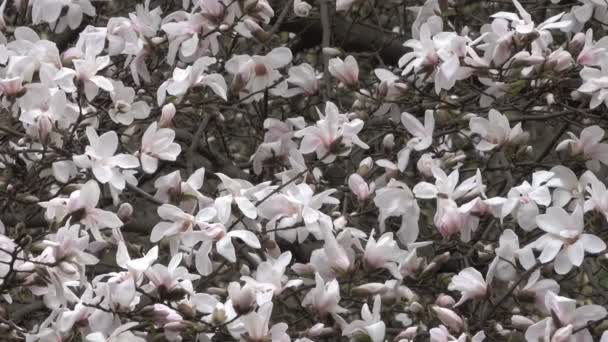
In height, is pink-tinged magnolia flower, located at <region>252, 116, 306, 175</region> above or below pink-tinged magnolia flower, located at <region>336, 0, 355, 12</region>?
below

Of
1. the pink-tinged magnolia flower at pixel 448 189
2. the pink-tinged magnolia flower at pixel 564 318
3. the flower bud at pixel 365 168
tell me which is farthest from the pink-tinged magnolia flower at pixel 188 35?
the pink-tinged magnolia flower at pixel 564 318

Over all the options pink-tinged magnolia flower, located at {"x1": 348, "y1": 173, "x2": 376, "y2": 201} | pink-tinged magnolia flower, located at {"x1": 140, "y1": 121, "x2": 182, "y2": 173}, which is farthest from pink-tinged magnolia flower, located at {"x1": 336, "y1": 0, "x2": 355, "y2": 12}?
pink-tinged magnolia flower, located at {"x1": 140, "y1": 121, "x2": 182, "y2": 173}

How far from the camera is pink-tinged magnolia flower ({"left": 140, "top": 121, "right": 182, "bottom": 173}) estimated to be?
238 centimetres

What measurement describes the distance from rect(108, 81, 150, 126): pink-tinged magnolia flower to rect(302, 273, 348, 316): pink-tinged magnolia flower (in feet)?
Answer: 2.19

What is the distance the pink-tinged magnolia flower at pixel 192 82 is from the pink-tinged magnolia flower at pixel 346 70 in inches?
11.4

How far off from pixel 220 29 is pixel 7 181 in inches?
24.9

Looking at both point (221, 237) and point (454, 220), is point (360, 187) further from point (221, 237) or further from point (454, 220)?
point (221, 237)

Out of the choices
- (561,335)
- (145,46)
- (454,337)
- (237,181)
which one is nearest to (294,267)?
(237,181)

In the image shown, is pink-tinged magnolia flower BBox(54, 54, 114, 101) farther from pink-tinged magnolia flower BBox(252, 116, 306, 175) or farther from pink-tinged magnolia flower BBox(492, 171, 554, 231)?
pink-tinged magnolia flower BBox(492, 171, 554, 231)

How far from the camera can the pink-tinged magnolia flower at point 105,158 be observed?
88.0 inches

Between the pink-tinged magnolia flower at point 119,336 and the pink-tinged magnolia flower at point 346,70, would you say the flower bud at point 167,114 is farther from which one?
the pink-tinged magnolia flower at point 119,336

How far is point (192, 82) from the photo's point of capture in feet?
8.38

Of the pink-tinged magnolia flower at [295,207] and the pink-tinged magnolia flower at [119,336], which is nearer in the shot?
the pink-tinged magnolia flower at [119,336]

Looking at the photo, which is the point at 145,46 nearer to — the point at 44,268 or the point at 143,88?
the point at 143,88
